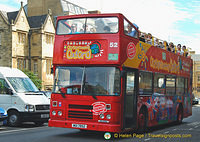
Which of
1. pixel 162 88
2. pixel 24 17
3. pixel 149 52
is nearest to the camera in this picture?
pixel 149 52

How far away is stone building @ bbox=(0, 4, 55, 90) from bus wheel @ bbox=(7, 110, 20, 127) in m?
35.2

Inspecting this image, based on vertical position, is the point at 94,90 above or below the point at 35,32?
below

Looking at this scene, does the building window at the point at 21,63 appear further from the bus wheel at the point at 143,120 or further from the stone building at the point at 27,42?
the bus wheel at the point at 143,120

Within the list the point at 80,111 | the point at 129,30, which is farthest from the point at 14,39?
→ the point at 80,111

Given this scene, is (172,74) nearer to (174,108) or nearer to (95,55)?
(174,108)

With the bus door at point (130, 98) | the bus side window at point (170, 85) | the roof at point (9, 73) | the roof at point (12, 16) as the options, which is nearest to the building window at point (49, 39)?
the roof at point (12, 16)

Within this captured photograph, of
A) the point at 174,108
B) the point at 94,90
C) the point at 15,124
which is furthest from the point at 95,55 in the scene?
the point at 174,108

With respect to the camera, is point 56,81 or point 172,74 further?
point 172,74

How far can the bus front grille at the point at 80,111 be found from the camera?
12859mm

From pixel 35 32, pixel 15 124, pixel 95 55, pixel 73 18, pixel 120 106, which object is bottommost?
pixel 15 124

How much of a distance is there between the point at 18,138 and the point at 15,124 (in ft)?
16.3

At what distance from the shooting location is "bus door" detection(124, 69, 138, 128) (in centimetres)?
1326

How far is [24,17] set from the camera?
179 ft

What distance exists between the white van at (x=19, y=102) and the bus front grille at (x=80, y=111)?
4894 mm
